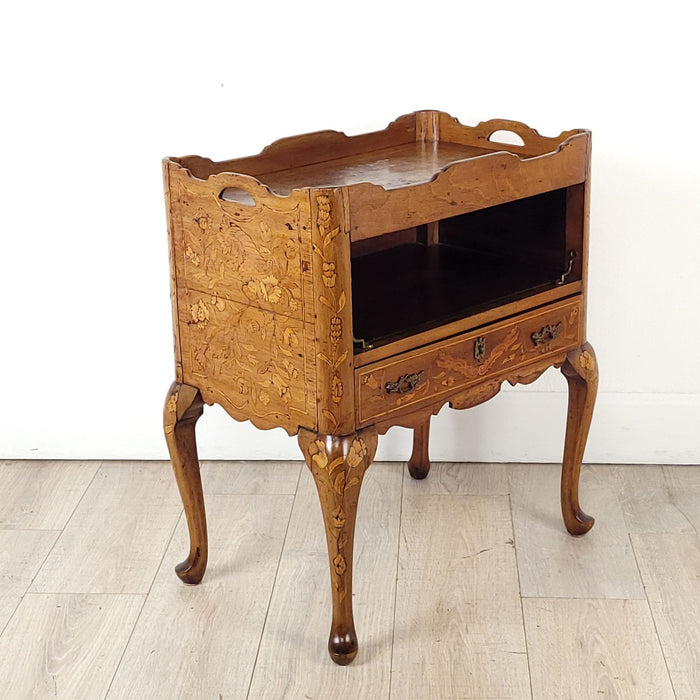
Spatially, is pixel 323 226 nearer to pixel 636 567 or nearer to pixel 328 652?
pixel 328 652

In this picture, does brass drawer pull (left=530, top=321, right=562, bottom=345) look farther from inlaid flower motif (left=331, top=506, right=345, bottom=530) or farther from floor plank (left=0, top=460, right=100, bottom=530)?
floor plank (left=0, top=460, right=100, bottom=530)

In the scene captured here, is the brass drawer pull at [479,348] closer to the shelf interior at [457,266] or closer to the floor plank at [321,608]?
the shelf interior at [457,266]

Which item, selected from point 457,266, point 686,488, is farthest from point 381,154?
point 686,488

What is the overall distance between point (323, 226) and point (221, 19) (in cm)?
96

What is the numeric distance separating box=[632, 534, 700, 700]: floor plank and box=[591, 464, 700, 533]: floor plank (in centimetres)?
5

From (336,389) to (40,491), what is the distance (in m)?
1.12

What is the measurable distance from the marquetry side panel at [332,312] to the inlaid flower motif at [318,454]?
0.03 m

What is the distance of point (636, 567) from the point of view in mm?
2221

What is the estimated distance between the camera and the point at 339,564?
6.21ft

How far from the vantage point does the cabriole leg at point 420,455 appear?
259 cm

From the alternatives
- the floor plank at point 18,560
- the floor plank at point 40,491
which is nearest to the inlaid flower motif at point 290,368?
the floor plank at point 18,560

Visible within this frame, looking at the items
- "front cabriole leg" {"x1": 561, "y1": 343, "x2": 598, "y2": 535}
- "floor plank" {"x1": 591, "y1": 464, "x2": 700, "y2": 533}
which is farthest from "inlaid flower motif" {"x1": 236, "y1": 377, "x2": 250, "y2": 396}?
"floor plank" {"x1": 591, "y1": 464, "x2": 700, "y2": 533}

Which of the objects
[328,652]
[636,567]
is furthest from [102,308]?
[636,567]

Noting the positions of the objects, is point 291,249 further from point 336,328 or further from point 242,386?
point 242,386
